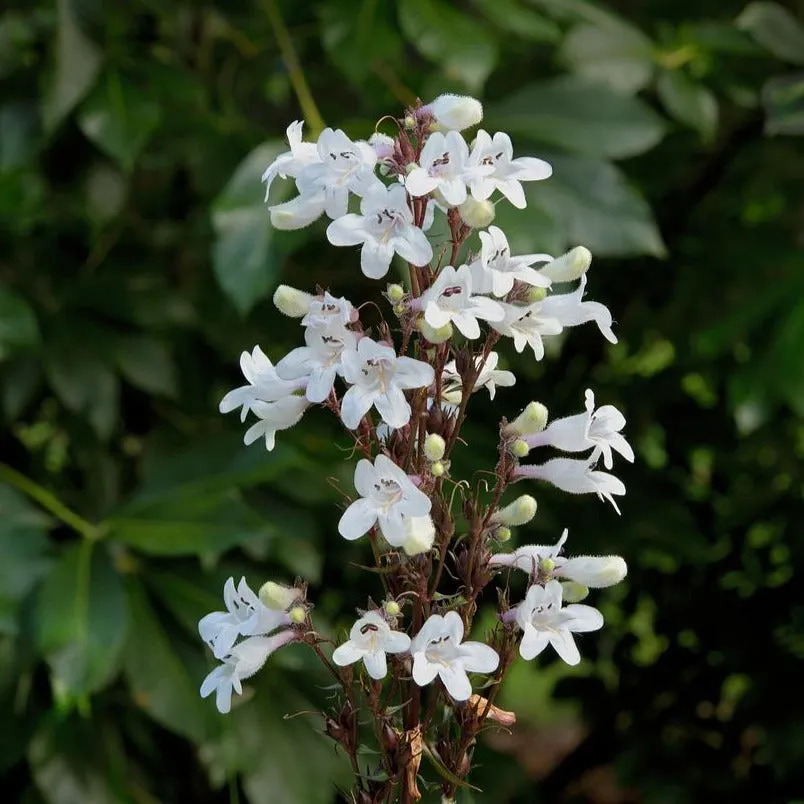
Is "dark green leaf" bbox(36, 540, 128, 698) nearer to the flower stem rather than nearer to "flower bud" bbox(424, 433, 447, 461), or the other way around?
the flower stem

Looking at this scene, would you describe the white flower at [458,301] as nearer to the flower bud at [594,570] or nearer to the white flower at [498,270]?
the white flower at [498,270]

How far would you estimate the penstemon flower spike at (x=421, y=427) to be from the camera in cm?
64

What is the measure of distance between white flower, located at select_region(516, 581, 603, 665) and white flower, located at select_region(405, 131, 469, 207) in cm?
24

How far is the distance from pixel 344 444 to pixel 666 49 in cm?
69

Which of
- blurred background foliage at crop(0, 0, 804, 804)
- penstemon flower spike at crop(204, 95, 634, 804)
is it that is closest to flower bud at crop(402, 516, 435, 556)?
penstemon flower spike at crop(204, 95, 634, 804)

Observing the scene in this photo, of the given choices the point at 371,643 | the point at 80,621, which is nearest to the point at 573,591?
the point at 371,643

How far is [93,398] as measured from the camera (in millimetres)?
1515

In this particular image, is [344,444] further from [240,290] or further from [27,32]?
[27,32]

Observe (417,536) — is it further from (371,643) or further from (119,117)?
(119,117)

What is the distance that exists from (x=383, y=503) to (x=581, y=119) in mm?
828

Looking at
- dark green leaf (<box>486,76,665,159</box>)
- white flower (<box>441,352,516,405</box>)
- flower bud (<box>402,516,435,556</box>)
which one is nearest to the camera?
flower bud (<box>402,516,435,556</box>)

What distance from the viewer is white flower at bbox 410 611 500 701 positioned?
0.63 meters

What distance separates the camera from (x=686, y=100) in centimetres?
144

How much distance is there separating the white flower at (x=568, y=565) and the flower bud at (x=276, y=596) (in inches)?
5.0
